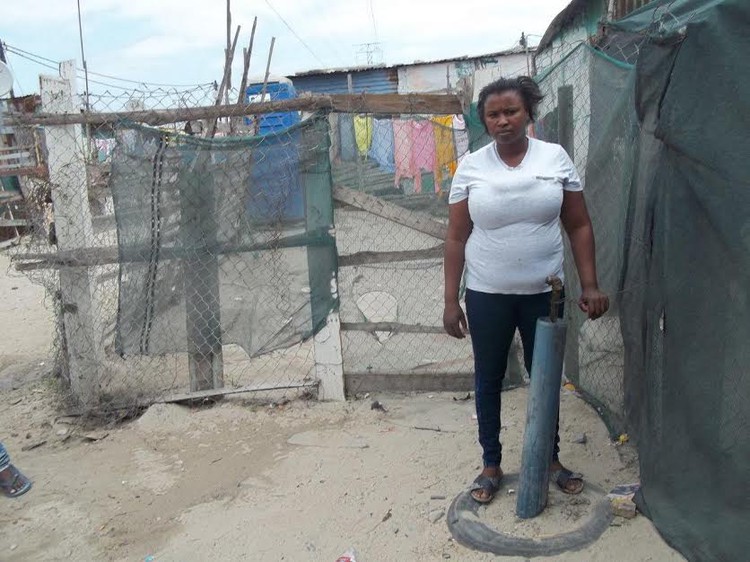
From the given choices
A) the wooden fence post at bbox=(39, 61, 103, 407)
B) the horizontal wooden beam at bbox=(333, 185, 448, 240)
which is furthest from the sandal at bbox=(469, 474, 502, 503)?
the wooden fence post at bbox=(39, 61, 103, 407)

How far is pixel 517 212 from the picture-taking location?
2.60m

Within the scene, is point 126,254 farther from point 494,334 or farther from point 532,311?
point 532,311

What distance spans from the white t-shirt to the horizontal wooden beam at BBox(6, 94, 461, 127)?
1.65 meters

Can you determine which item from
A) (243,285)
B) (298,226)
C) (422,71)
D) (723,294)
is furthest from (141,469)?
(422,71)

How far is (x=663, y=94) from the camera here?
2.38 metres

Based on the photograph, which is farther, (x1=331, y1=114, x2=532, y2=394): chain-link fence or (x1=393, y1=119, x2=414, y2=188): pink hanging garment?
(x1=393, y1=119, x2=414, y2=188): pink hanging garment

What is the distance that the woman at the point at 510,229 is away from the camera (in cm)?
261

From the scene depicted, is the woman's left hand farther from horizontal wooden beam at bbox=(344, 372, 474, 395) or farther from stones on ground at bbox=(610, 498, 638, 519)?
horizontal wooden beam at bbox=(344, 372, 474, 395)

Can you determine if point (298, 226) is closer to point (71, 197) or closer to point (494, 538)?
point (71, 197)

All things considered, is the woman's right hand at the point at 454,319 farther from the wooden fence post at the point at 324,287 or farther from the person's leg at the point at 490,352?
the wooden fence post at the point at 324,287

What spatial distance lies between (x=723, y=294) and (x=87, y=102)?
3.97 meters

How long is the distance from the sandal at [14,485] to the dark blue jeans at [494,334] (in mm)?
2576

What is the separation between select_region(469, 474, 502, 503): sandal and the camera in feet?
9.80

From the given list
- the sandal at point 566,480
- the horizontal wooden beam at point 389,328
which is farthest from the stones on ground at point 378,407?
the sandal at point 566,480
